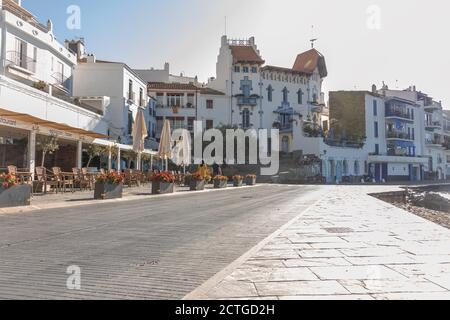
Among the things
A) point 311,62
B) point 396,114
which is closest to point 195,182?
point 311,62

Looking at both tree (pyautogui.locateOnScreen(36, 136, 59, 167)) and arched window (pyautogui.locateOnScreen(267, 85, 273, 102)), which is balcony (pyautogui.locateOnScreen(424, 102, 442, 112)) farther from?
tree (pyautogui.locateOnScreen(36, 136, 59, 167))

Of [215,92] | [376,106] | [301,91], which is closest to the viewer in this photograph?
[215,92]

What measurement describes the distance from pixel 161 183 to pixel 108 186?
4.39 m

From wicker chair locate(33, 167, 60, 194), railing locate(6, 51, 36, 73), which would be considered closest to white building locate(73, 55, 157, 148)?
railing locate(6, 51, 36, 73)

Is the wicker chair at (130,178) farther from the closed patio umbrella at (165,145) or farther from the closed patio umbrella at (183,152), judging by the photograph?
the closed patio umbrella at (183,152)

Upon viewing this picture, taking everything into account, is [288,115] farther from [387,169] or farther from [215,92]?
[387,169]

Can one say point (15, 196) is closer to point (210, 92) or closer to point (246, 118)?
point (210, 92)

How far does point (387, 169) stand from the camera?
60750 millimetres

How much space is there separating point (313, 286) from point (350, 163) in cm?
5229

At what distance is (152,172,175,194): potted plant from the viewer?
20.0 metres

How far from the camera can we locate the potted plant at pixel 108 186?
51.6ft

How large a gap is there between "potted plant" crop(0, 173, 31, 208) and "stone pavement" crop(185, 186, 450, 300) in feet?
26.3

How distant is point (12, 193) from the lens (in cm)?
1188
